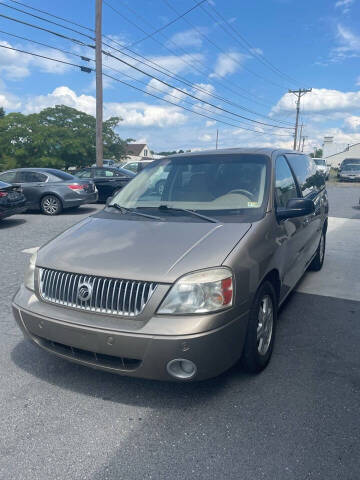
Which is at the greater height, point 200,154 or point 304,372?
point 200,154

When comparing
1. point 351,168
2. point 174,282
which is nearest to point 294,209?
point 174,282

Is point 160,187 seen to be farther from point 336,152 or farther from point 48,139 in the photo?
point 336,152

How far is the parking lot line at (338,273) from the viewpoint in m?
5.00

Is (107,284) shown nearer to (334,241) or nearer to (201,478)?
(201,478)

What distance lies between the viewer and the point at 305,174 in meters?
4.93

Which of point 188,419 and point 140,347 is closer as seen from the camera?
point 140,347

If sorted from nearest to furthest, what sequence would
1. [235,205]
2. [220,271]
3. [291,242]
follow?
[220,271] → [235,205] → [291,242]

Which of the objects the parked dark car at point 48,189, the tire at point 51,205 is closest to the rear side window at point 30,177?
the parked dark car at point 48,189

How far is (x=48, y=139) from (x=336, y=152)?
2609 inches

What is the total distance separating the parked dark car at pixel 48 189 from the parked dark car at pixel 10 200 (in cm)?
169

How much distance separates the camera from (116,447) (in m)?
2.25

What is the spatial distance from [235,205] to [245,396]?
5.09 feet

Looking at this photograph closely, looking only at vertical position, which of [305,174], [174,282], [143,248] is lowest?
[174,282]

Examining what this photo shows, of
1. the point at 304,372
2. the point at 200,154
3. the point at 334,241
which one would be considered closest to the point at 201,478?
the point at 304,372
